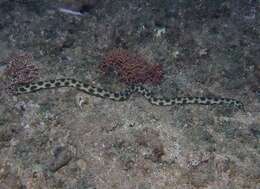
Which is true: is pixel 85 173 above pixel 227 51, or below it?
below

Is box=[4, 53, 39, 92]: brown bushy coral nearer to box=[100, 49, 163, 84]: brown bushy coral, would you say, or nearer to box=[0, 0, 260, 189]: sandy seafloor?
box=[0, 0, 260, 189]: sandy seafloor

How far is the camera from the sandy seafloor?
30.6 feet

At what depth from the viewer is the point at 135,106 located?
1123cm

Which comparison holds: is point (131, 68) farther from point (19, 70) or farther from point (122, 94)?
point (19, 70)

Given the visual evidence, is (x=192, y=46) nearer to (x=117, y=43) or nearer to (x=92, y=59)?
(x=117, y=43)

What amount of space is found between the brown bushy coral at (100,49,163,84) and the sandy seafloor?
0.30m

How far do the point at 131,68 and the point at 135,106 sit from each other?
133cm

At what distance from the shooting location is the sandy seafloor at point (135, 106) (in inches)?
367

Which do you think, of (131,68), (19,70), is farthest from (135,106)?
(19,70)

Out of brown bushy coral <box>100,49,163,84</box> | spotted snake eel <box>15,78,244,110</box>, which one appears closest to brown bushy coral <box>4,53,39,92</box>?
spotted snake eel <box>15,78,244,110</box>

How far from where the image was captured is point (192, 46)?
13461 millimetres

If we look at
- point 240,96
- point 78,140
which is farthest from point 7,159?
point 240,96

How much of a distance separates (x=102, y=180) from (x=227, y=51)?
6.84 m

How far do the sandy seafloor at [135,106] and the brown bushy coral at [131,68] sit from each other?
300 mm
